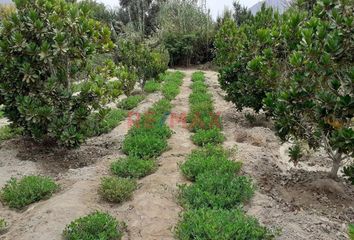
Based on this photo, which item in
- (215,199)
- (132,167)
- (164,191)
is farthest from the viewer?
Result: (132,167)

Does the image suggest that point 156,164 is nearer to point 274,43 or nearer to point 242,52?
point 274,43

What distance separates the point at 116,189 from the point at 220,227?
184 centimetres

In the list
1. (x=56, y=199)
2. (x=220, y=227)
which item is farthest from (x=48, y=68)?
(x=220, y=227)

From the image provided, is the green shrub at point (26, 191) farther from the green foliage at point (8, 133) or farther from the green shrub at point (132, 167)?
the green foliage at point (8, 133)

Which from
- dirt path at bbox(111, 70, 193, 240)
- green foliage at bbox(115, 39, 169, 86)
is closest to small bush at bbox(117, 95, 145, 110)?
green foliage at bbox(115, 39, 169, 86)

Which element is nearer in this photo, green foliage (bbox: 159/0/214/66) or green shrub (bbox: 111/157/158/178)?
green shrub (bbox: 111/157/158/178)

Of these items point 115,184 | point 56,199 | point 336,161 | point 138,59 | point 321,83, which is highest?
point 321,83

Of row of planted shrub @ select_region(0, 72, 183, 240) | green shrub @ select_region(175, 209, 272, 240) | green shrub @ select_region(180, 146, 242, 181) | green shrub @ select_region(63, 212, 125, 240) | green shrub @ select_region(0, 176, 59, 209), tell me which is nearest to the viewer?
green shrub @ select_region(175, 209, 272, 240)

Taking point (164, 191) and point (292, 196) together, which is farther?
point (292, 196)

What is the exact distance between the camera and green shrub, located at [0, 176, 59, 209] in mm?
5513

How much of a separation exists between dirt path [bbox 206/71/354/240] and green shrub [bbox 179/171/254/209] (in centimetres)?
22

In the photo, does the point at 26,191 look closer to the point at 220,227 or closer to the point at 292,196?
the point at 220,227

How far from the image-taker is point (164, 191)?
5.71 metres

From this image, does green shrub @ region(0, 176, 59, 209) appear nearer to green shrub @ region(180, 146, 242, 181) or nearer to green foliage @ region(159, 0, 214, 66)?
green shrub @ region(180, 146, 242, 181)
